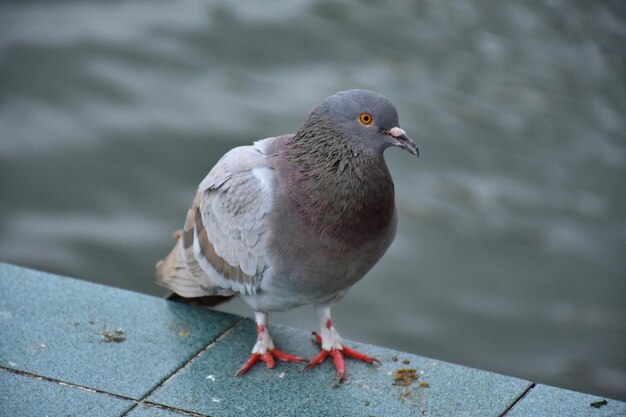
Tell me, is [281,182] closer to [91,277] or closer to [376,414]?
[376,414]

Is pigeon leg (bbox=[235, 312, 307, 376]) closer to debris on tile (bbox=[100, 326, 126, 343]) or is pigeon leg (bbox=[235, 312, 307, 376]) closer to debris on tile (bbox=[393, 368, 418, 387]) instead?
debris on tile (bbox=[393, 368, 418, 387])

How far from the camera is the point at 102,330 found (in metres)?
5.56

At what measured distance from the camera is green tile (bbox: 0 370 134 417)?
4742mm

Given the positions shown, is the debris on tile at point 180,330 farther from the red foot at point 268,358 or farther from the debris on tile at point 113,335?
the red foot at point 268,358

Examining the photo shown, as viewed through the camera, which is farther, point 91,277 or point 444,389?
point 91,277

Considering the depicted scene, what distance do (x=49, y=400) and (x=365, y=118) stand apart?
2149 millimetres

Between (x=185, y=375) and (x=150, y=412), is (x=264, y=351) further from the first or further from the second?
(x=150, y=412)

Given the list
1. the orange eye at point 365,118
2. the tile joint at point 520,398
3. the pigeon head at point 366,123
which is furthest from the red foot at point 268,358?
the orange eye at point 365,118

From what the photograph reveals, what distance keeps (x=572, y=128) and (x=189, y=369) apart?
967cm

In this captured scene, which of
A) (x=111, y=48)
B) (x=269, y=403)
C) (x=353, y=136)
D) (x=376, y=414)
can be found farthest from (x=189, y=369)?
(x=111, y=48)

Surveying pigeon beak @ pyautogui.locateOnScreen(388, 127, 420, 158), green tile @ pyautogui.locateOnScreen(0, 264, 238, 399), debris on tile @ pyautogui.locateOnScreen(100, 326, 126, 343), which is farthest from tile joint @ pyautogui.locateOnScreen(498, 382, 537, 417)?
debris on tile @ pyautogui.locateOnScreen(100, 326, 126, 343)

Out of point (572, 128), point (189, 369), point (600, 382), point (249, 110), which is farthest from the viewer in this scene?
point (572, 128)

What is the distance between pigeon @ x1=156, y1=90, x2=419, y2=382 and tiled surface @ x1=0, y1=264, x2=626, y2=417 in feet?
0.68

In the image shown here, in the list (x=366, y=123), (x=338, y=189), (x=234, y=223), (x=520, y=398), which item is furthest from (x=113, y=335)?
(x=520, y=398)
